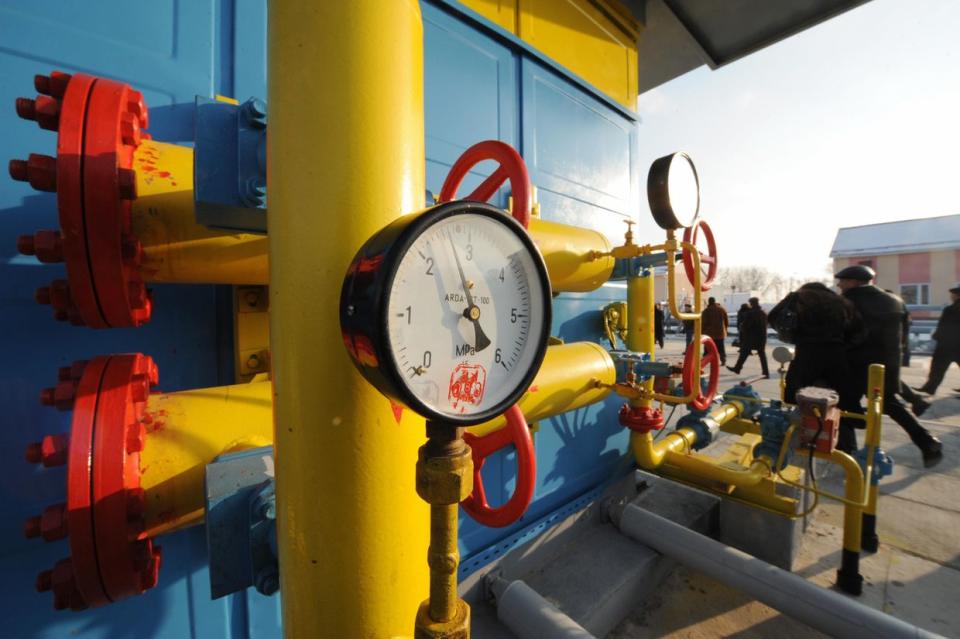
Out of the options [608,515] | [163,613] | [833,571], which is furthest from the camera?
[608,515]

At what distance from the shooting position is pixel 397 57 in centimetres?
64

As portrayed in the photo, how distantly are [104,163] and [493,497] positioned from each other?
72.7 inches

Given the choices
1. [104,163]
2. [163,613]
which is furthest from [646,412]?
[104,163]

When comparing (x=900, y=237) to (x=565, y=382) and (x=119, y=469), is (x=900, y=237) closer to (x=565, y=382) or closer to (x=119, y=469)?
(x=565, y=382)

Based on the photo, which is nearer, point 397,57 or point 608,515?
point 397,57

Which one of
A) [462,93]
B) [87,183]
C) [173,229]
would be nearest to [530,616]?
[173,229]

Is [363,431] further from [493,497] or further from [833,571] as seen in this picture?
[833,571]

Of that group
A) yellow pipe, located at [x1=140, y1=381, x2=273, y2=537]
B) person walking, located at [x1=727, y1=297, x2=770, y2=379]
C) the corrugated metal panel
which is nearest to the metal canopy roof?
yellow pipe, located at [x1=140, y1=381, x2=273, y2=537]

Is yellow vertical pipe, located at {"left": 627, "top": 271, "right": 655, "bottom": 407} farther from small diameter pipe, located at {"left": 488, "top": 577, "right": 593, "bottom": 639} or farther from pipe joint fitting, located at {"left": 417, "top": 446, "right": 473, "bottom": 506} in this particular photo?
pipe joint fitting, located at {"left": 417, "top": 446, "right": 473, "bottom": 506}

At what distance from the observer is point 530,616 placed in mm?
1479

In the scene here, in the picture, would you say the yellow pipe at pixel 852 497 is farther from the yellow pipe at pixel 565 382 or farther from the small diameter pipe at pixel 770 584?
the yellow pipe at pixel 565 382

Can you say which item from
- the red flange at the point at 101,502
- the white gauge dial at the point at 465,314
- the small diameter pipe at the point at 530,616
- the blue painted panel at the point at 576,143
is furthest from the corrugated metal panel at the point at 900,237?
the red flange at the point at 101,502

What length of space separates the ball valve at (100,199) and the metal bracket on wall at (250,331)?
295mm

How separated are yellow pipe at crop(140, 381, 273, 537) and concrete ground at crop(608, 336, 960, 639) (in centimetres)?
185
